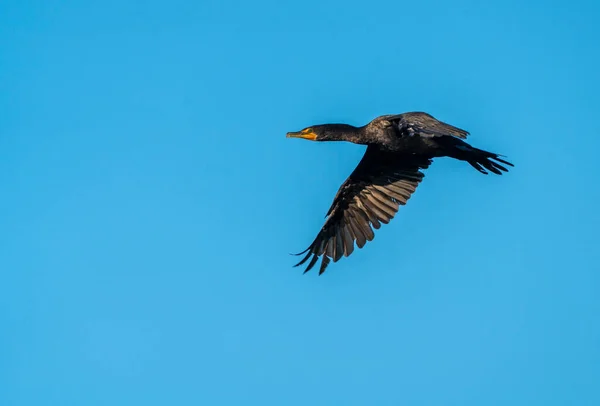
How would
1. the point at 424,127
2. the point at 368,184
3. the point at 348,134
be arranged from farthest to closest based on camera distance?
the point at 368,184 < the point at 348,134 < the point at 424,127

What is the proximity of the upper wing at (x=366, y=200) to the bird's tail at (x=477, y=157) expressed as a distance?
1.84m

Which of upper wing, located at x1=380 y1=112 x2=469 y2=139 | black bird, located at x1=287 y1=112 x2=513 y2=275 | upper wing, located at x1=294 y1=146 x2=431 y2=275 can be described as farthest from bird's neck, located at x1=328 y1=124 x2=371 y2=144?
upper wing, located at x1=380 y1=112 x2=469 y2=139

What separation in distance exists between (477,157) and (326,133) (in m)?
A: 3.05

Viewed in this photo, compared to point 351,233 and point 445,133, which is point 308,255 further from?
point 445,133

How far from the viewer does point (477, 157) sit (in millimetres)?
14961

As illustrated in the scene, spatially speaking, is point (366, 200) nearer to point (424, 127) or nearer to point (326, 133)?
point (326, 133)

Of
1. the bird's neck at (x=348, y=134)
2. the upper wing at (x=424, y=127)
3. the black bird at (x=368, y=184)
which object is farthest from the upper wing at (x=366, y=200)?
the upper wing at (x=424, y=127)

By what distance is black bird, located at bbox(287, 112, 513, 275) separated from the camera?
16.0 metres

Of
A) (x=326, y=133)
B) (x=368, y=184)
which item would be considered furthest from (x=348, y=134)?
(x=368, y=184)

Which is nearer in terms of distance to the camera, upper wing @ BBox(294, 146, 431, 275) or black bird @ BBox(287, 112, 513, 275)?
black bird @ BBox(287, 112, 513, 275)

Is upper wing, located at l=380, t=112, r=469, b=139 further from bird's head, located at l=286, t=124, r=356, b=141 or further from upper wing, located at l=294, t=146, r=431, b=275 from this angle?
upper wing, located at l=294, t=146, r=431, b=275

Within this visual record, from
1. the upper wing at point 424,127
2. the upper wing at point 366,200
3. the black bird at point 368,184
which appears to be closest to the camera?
the upper wing at point 424,127

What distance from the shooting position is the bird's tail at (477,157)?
1469 cm

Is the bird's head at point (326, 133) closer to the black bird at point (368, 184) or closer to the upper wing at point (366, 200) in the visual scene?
the black bird at point (368, 184)
